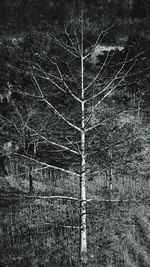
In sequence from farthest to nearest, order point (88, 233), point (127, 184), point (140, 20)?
point (140, 20) → point (127, 184) → point (88, 233)

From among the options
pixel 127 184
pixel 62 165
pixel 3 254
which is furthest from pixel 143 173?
pixel 3 254

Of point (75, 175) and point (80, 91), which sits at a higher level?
point (80, 91)

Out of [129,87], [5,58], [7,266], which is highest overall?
[5,58]

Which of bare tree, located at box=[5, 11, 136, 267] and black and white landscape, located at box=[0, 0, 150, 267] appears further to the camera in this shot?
black and white landscape, located at box=[0, 0, 150, 267]

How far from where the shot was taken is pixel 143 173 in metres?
15.5

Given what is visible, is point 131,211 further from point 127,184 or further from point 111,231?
point 127,184

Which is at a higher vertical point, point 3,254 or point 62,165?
point 62,165

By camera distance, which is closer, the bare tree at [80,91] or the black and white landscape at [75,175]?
the bare tree at [80,91]

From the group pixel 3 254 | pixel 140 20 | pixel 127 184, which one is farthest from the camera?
pixel 140 20

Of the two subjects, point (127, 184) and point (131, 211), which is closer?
point (131, 211)

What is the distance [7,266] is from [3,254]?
688 mm

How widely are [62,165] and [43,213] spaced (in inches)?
141

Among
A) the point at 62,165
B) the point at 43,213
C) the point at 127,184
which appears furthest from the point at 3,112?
the point at 127,184

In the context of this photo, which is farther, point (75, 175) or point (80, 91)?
point (75, 175)
